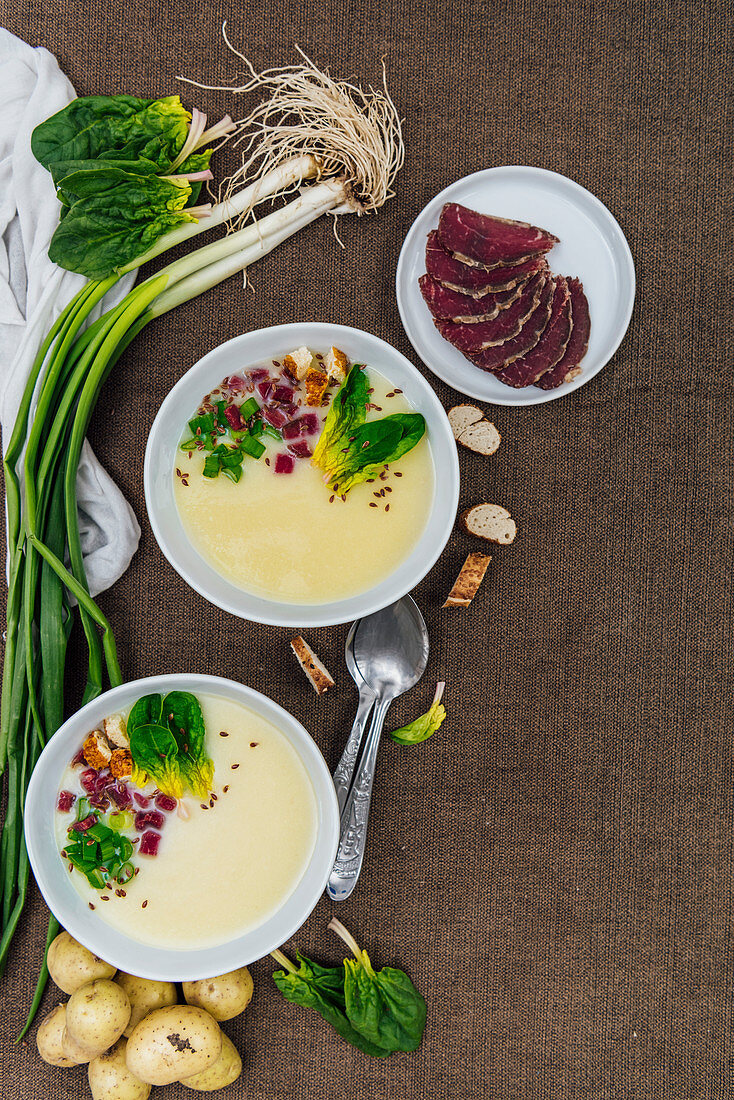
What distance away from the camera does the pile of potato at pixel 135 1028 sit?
1.26 meters

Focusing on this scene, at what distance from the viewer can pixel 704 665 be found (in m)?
1.45

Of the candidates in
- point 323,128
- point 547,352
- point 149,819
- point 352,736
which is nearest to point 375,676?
point 352,736

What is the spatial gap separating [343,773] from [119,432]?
31.9 inches

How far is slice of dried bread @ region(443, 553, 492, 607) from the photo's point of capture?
4.50 ft

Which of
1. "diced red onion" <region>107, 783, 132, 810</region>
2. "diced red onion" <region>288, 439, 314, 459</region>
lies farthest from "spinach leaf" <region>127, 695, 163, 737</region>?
"diced red onion" <region>288, 439, 314, 459</region>

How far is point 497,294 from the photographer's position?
1291 mm

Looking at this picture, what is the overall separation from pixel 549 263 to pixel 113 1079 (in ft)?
5.82

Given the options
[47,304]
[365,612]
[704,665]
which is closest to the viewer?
[365,612]

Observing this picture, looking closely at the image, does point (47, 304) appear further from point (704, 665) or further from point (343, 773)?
point (704, 665)

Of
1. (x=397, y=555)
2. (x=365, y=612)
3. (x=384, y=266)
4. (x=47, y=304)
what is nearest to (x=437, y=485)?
(x=397, y=555)

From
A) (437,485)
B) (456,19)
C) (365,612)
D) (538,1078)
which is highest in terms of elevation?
(456,19)

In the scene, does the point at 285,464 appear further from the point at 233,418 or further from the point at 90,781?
the point at 90,781

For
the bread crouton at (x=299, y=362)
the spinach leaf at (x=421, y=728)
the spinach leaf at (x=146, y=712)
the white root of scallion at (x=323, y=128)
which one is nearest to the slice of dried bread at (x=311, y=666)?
the spinach leaf at (x=421, y=728)

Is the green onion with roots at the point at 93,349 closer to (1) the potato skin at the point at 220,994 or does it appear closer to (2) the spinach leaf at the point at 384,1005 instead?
(1) the potato skin at the point at 220,994
